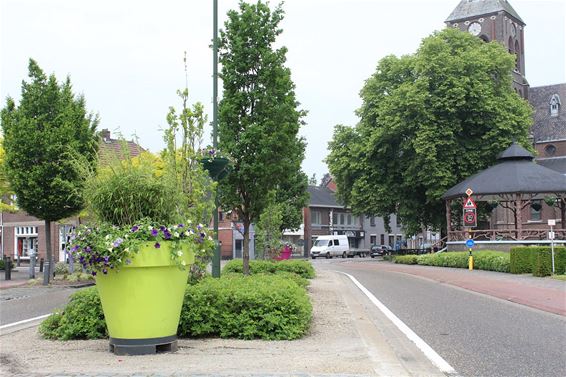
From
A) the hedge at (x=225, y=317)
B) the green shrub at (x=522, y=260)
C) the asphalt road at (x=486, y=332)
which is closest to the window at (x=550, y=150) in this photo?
the green shrub at (x=522, y=260)

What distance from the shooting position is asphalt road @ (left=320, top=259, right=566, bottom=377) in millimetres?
6852

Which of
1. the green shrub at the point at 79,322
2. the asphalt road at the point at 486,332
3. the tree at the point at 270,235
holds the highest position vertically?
the tree at the point at 270,235

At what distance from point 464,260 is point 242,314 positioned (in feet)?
80.5

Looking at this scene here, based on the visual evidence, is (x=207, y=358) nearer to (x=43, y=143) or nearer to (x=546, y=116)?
(x=43, y=143)

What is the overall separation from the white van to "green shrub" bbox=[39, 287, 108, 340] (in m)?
53.9

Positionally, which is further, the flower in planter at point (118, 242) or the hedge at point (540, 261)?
the hedge at point (540, 261)

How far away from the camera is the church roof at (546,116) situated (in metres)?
68.3

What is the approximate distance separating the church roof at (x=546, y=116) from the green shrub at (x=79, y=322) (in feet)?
222

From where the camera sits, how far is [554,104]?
71375 mm

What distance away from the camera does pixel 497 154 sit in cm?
4172

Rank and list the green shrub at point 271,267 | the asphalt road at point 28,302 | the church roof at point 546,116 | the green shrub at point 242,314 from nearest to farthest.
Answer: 1. the green shrub at point 242,314
2. the asphalt road at point 28,302
3. the green shrub at point 271,267
4. the church roof at point 546,116

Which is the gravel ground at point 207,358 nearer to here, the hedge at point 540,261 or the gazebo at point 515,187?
the hedge at point 540,261

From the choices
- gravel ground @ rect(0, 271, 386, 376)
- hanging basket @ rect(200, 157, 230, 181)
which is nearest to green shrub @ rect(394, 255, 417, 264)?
hanging basket @ rect(200, 157, 230, 181)

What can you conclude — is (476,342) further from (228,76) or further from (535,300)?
(228,76)
